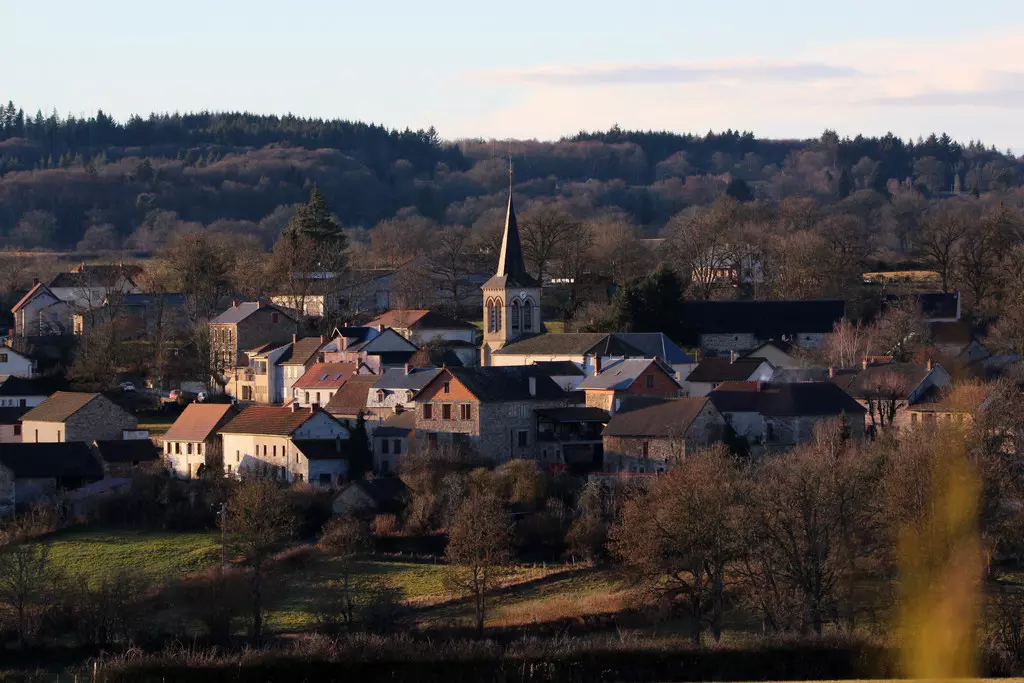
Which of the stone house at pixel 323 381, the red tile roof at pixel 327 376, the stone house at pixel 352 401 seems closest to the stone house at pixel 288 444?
the stone house at pixel 352 401

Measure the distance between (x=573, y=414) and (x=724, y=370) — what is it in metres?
8.06

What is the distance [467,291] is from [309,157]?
98504mm

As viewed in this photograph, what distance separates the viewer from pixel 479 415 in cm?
4853

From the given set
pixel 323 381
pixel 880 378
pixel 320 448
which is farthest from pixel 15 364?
pixel 880 378

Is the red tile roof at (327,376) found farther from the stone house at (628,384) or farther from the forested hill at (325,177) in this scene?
the forested hill at (325,177)

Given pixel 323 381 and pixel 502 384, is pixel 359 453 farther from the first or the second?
pixel 323 381

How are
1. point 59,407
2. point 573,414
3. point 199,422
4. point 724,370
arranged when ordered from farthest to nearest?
point 724,370 < point 59,407 < point 199,422 < point 573,414

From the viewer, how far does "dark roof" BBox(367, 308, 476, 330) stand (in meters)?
65.8

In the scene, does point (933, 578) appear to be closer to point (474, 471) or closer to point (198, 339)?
point (474, 471)

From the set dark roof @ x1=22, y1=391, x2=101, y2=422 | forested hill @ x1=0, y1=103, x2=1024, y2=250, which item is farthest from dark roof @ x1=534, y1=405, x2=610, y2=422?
forested hill @ x1=0, y1=103, x2=1024, y2=250

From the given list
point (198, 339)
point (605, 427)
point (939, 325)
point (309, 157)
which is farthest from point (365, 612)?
point (309, 157)

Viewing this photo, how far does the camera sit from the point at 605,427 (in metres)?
48.7

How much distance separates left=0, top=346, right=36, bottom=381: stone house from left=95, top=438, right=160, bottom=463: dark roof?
12251mm

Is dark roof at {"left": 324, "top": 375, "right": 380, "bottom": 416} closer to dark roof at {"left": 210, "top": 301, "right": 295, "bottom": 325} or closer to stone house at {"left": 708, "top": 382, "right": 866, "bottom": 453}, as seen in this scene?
stone house at {"left": 708, "top": 382, "right": 866, "bottom": 453}
